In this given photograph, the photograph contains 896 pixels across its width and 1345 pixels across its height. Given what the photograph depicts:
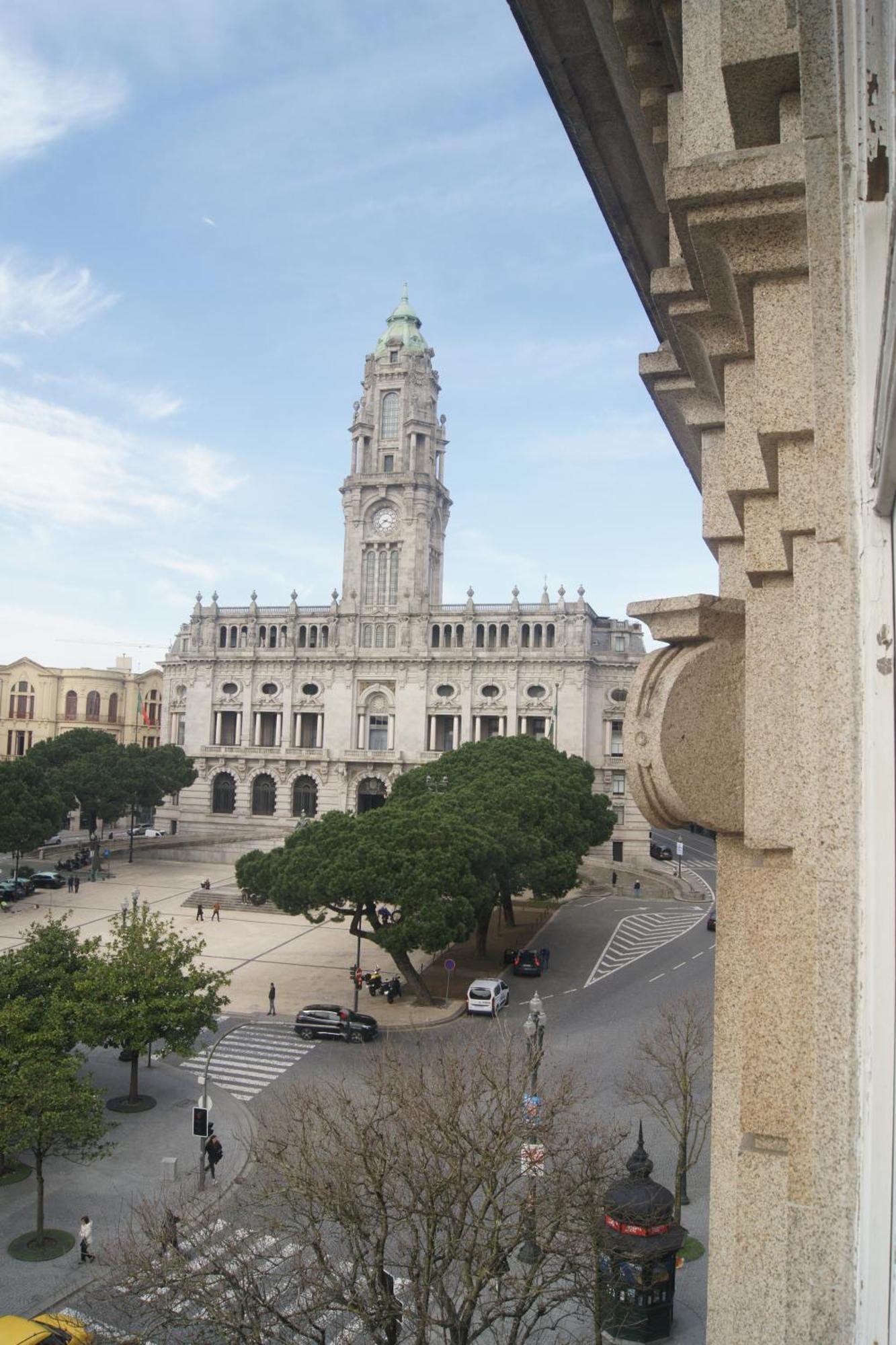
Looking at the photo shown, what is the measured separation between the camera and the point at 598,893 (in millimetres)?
55438

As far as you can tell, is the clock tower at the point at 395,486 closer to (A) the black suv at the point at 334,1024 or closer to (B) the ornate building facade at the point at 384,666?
(B) the ornate building facade at the point at 384,666

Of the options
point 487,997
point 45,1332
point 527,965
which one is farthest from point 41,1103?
point 527,965

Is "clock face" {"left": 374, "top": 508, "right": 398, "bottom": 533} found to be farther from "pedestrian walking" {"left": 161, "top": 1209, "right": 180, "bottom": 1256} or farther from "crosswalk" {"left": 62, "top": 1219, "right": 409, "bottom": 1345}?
"pedestrian walking" {"left": 161, "top": 1209, "right": 180, "bottom": 1256}

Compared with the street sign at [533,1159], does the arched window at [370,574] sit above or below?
above

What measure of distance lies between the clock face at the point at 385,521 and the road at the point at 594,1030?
35.2 meters

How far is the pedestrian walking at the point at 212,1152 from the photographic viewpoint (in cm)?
1880

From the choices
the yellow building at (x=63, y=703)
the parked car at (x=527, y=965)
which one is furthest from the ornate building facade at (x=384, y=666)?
the parked car at (x=527, y=965)

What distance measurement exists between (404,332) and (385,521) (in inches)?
576

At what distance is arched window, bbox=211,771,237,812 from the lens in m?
72.4

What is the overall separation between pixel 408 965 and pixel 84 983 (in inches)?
485

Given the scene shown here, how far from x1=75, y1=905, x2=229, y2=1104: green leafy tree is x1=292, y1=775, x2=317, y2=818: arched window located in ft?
153

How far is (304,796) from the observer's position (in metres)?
70.9

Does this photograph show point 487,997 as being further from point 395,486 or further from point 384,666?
point 395,486

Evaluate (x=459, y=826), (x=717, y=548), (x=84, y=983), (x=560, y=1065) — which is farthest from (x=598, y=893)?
(x=717, y=548)
